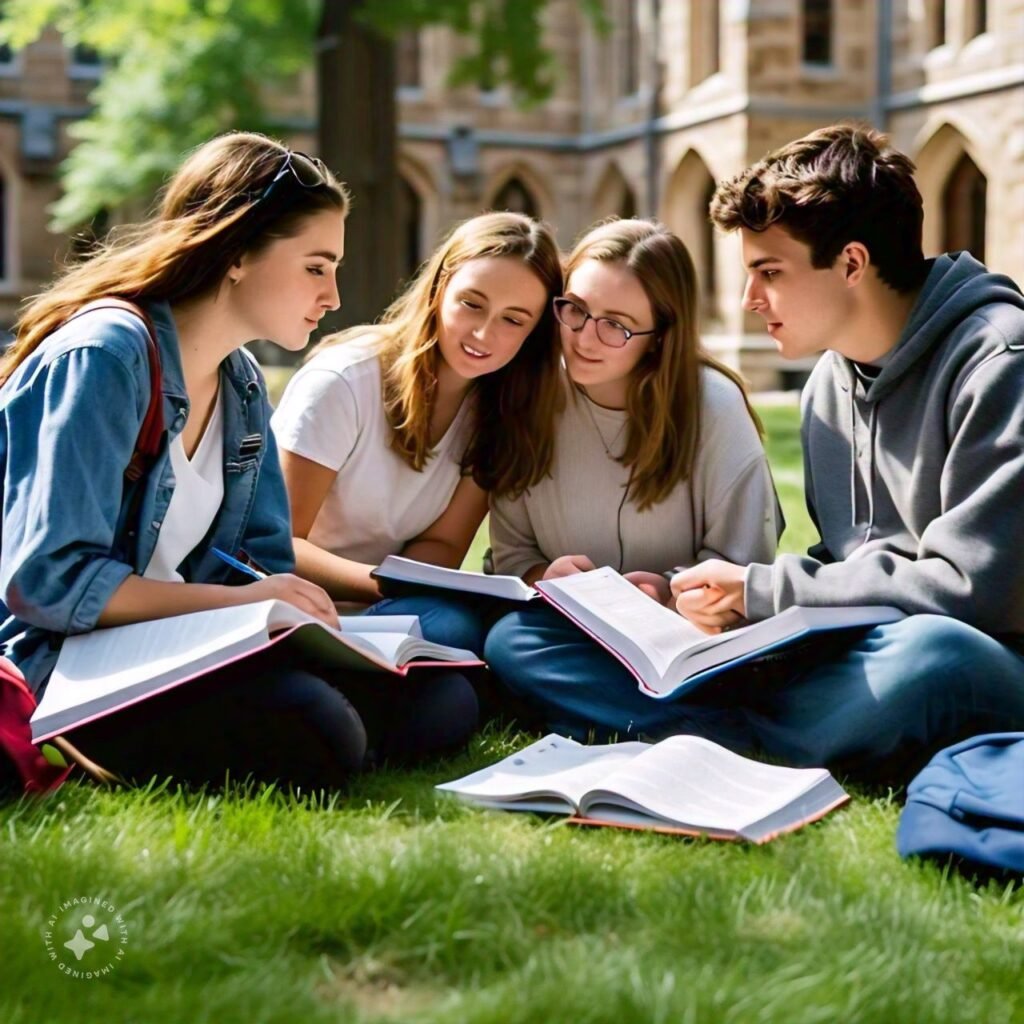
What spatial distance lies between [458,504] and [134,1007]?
2.41 metres

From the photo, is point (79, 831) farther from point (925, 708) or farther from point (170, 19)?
point (170, 19)

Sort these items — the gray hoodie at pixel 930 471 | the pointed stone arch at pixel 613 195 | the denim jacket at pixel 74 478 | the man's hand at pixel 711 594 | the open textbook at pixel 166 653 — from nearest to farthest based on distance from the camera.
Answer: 1. the open textbook at pixel 166 653
2. the denim jacket at pixel 74 478
3. the gray hoodie at pixel 930 471
4. the man's hand at pixel 711 594
5. the pointed stone arch at pixel 613 195

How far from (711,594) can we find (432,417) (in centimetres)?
109

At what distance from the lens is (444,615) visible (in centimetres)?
403

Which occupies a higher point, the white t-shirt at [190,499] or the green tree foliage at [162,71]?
the green tree foliage at [162,71]

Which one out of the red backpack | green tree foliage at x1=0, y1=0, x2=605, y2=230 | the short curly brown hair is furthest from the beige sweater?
green tree foliage at x1=0, y1=0, x2=605, y2=230

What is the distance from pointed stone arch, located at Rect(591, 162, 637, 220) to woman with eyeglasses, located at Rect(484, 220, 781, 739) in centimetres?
2348

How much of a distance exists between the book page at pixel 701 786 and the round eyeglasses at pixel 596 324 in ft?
4.01

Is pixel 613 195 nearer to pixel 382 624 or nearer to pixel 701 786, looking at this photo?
pixel 382 624

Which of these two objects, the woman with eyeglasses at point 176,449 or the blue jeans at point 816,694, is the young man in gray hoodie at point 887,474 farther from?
the woman with eyeglasses at point 176,449

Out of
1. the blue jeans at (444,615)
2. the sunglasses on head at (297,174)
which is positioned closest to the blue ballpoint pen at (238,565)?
the blue jeans at (444,615)

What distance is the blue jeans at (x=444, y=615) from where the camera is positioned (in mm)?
3990

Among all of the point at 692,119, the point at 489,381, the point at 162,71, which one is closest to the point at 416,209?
the point at 692,119

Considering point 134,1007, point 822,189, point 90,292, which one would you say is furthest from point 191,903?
point 822,189
